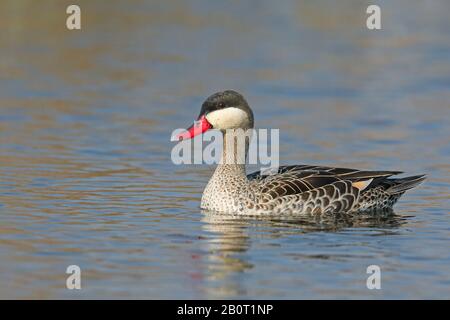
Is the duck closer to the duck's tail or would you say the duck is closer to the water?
the duck's tail

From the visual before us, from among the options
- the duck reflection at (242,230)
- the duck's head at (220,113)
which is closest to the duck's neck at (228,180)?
the duck reflection at (242,230)

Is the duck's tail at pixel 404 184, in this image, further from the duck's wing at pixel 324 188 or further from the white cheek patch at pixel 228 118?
Answer: the white cheek patch at pixel 228 118

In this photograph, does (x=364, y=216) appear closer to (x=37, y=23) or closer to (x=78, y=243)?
(x=78, y=243)

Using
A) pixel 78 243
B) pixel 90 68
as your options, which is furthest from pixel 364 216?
pixel 90 68

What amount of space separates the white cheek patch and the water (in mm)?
1066

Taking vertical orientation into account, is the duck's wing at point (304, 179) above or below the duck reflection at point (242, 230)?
above

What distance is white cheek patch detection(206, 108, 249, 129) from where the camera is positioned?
1409 cm

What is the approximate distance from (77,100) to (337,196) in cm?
885

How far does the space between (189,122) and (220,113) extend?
6.18m

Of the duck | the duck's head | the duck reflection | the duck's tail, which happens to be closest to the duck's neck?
the duck

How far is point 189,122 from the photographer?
20250mm

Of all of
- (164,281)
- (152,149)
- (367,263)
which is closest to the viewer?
(164,281)

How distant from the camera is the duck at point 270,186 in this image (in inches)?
549

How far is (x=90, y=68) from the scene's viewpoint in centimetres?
2503
